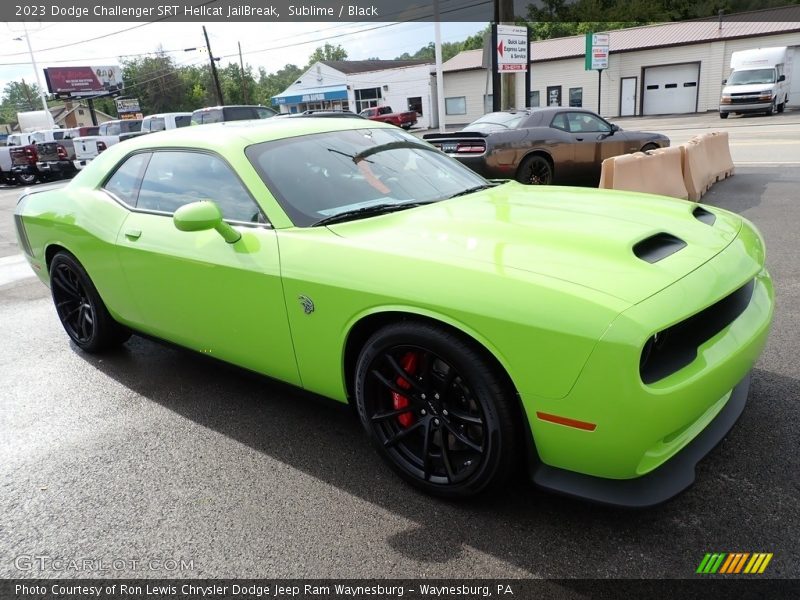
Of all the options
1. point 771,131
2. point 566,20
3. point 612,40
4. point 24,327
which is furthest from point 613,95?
point 24,327

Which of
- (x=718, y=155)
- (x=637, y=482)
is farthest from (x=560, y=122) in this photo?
(x=637, y=482)

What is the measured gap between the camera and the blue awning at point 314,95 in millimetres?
51969

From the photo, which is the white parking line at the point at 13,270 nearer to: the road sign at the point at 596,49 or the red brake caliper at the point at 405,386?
the red brake caliper at the point at 405,386

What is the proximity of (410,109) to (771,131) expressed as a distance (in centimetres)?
3369

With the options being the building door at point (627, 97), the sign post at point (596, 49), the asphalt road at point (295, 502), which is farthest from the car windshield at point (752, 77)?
the asphalt road at point (295, 502)

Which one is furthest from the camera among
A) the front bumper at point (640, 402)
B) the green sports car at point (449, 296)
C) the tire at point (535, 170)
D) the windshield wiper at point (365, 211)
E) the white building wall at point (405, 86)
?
the white building wall at point (405, 86)

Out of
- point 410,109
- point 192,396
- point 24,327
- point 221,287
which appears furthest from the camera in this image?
point 410,109

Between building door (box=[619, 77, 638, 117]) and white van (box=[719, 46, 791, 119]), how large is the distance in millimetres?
9593

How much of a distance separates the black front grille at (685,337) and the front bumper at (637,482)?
0.37 m

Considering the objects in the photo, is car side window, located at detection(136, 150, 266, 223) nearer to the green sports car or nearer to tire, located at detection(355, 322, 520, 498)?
the green sports car

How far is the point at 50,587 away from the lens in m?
2.19

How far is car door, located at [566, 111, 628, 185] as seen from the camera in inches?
384

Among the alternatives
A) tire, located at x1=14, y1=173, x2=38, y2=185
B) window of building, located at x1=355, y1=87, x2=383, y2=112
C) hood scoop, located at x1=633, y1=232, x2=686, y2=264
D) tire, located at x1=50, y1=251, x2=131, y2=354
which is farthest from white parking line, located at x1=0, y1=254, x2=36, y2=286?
window of building, located at x1=355, y1=87, x2=383, y2=112

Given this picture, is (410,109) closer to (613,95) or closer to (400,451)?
(613,95)
